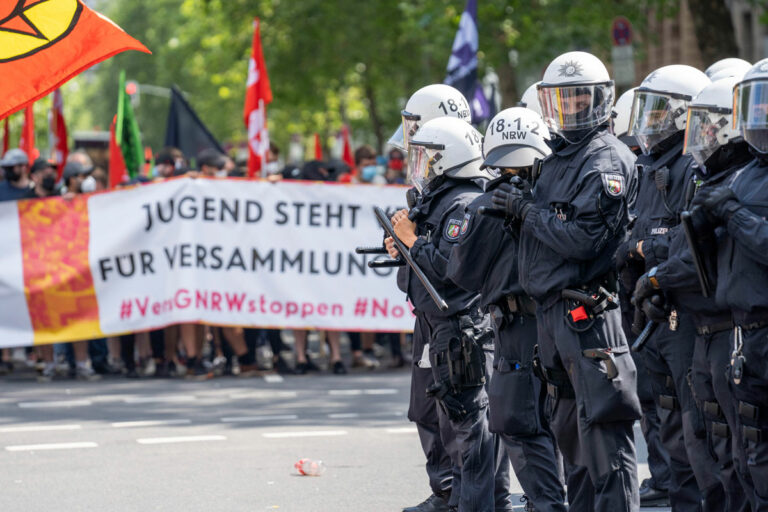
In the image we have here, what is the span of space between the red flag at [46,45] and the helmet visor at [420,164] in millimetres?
1465

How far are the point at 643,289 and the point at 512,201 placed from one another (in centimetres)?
65

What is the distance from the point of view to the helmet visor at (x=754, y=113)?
470 cm

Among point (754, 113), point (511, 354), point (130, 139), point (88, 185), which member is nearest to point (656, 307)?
point (511, 354)

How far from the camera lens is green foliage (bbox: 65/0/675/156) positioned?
22.8 metres

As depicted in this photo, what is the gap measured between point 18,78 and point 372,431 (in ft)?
13.3

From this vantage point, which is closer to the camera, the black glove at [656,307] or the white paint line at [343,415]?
the black glove at [656,307]

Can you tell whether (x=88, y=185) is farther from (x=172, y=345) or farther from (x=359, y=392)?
(x=359, y=392)

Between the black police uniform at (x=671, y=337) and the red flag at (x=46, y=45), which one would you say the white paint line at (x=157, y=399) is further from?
the black police uniform at (x=671, y=337)

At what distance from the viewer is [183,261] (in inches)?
516

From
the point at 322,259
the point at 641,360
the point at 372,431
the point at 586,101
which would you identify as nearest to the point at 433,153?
the point at 586,101

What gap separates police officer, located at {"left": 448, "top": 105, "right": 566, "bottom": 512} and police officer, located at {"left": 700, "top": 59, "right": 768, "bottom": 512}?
1347 mm

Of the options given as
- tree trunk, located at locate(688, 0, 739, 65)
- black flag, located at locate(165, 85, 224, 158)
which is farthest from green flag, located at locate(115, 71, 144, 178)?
tree trunk, located at locate(688, 0, 739, 65)

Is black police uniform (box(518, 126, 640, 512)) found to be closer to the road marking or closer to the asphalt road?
the asphalt road

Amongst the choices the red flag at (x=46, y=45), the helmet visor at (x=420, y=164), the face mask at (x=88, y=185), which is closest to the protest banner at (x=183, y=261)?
the face mask at (x=88, y=185)
